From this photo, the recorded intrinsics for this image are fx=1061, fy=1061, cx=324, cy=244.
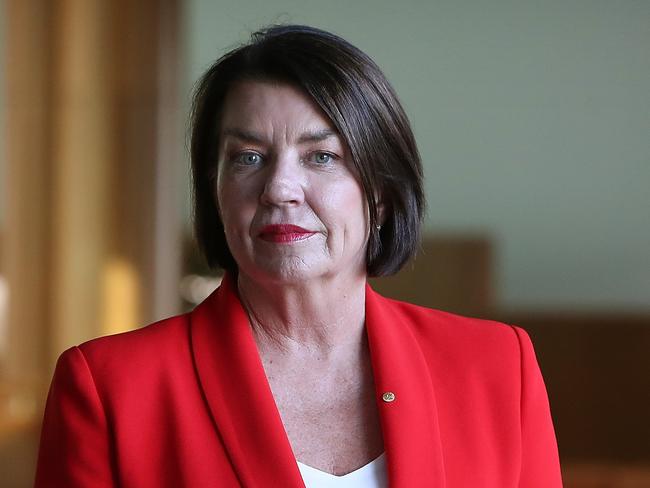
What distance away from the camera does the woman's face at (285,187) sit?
5.21 ft

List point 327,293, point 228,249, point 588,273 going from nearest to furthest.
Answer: point 327,293 < point 228,249 < point 588,273

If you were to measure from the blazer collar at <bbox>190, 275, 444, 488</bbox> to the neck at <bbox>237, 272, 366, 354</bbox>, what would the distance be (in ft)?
0.10

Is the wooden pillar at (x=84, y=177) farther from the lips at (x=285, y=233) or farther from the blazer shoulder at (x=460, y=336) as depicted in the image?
the lips at (x=285, y=233)

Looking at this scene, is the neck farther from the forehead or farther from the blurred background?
the blurred background

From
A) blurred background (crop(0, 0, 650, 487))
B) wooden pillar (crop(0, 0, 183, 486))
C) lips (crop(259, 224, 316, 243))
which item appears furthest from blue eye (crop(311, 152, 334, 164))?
wooden pillar (crop(0, 0, 183, 486))

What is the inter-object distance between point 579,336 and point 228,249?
11.7 feet

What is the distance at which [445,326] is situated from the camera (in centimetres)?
185

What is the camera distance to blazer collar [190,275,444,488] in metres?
1.57

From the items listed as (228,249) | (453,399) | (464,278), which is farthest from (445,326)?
(464,278)

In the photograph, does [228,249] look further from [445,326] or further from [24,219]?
[24,219]

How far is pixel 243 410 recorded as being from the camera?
161cm

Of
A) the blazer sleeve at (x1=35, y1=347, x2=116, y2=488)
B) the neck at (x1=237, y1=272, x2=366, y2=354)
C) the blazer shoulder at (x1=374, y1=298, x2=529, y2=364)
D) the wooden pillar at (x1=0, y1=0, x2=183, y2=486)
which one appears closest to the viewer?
the blazer sleeve at (x1=35, y1=347, x2=116, y2=488)

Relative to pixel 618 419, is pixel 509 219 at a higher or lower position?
higher

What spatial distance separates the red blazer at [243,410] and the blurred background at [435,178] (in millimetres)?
3319
